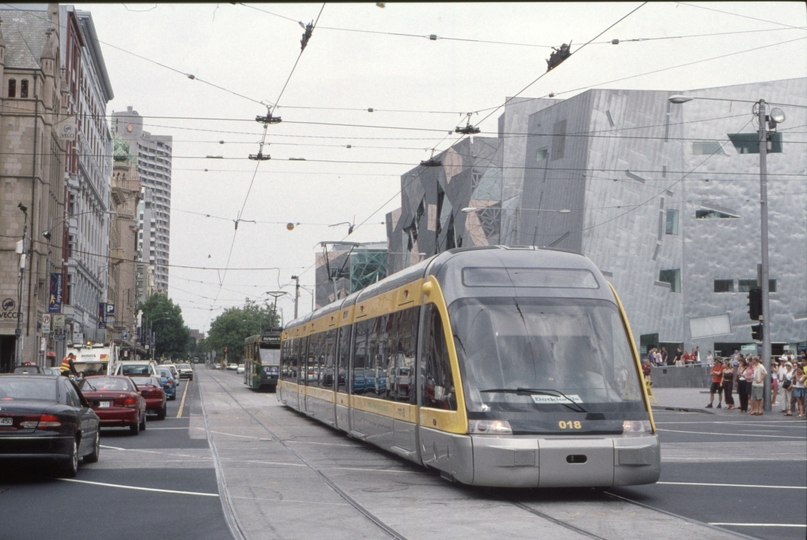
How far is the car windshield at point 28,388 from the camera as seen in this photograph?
13.9m

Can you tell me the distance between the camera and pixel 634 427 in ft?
39.0

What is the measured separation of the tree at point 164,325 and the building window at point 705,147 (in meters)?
99.9

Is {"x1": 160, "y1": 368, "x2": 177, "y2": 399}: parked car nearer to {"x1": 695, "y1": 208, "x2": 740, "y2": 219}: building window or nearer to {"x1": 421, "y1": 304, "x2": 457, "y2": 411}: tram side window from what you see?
{"x1": 421, "y1": 304, "x2": 457, "y2": 411}: tram side window

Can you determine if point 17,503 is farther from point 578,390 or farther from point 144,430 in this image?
point 144,430

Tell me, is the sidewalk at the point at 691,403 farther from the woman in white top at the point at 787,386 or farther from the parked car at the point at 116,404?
the parked car at the point at 116,404

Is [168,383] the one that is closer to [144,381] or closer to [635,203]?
[144,381]

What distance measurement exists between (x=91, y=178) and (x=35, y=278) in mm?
25152

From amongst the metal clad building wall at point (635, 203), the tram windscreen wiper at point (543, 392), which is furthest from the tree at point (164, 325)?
the tram windscreen wiper at point (543, 392)

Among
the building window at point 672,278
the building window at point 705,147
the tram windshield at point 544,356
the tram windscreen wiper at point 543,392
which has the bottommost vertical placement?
the tram windscreen wiper at point 543,392

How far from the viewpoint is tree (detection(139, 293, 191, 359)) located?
15114cm

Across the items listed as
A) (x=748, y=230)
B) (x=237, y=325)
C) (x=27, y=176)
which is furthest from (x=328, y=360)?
(x=237, y=325)

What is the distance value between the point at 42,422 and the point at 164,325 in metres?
144

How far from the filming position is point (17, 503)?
37.3ft

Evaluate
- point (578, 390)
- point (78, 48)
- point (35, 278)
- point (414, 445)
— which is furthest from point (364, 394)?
point (78, 48)
